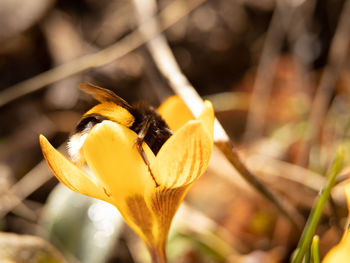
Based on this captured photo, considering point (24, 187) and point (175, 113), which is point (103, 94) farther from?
point (24, 187)

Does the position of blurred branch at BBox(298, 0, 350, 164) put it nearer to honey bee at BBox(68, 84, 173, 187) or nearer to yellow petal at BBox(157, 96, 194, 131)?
yellow petal at BBox(157, 96, 194, 131)

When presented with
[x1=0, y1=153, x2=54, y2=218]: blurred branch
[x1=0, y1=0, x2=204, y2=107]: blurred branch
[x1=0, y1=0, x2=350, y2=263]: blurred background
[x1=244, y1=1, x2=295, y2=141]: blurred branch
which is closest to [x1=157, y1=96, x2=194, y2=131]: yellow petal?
[x1=0, y1=0, x2=350, y2=263]: blurred background

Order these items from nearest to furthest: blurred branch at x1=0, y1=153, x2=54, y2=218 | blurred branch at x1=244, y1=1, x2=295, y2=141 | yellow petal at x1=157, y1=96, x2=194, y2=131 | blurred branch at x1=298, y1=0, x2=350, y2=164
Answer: yellow petal at x1=157, y1=96, x2=194, y2=131
blurred branch at x1=0, y1=153, x2=54, y2=218
blurred branch at x1=298, y1=0, x2=350, y2=164
blurred branch at x1=244, y1=1, x2=295, y2=141

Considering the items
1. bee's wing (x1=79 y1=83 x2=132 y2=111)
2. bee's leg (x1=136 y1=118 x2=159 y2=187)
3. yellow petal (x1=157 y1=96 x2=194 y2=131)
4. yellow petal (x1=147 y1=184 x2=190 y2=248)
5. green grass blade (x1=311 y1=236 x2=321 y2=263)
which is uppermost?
bee's wing (x1=79 y1=83 x2=132 y2=111)

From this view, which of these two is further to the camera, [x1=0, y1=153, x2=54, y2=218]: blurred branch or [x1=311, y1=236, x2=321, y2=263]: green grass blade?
[x1=0, y1=153, x2=54, y2=218]: blurred branch

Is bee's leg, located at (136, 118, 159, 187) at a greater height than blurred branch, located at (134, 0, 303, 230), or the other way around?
bee's leg, located at (136, 118, 159, 187)

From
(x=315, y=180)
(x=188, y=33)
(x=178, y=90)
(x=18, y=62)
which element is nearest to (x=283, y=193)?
(x=315, y=180)

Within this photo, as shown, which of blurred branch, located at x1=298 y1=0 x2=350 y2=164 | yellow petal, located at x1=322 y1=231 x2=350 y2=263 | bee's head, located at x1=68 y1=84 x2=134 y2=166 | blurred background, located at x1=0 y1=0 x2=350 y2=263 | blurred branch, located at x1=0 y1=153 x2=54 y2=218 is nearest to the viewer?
yellow petal, located at x1=322 y1=231 x2=350 y2=263
